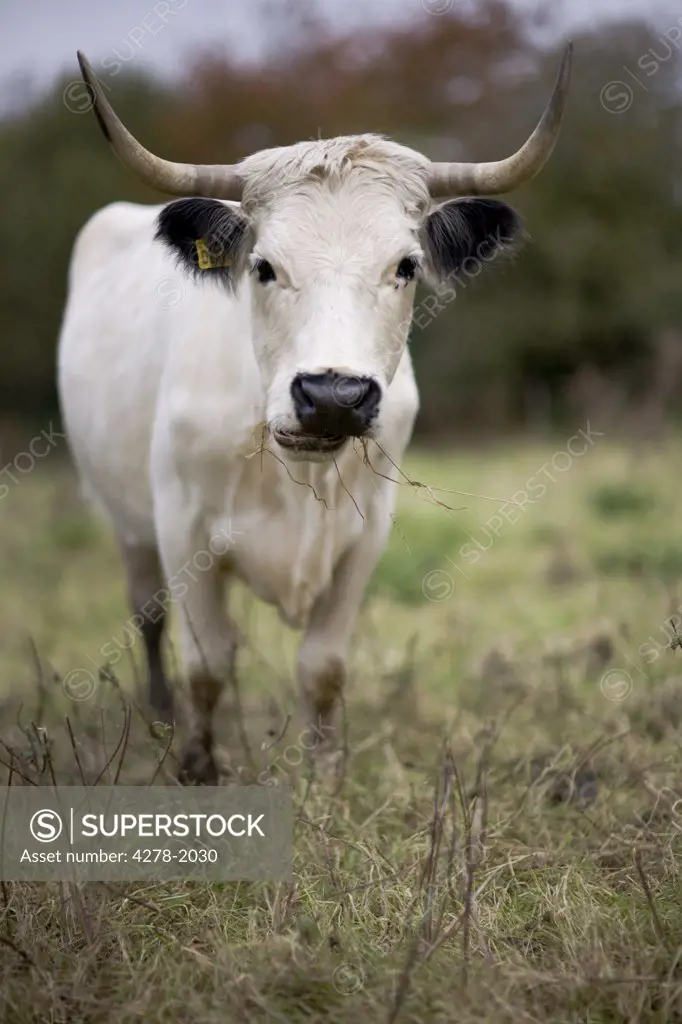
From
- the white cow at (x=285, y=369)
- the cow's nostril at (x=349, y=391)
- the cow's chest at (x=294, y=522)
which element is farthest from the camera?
the cow's chest at (x=294, y=522)

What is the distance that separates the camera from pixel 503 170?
3557mm

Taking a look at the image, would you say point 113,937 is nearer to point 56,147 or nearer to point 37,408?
point 37,408

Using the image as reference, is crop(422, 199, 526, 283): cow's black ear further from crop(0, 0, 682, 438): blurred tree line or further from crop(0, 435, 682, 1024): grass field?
crop(0, 0, 682, 438): blurred tree line

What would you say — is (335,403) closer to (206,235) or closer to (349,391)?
(349,391)

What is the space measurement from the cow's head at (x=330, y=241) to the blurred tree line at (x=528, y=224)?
444 inches

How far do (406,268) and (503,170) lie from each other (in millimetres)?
472

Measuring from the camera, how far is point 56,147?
20156mm

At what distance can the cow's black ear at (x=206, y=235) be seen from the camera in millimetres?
3590

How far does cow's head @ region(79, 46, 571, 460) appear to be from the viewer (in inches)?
122

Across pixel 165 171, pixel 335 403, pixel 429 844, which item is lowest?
pixel 429 844

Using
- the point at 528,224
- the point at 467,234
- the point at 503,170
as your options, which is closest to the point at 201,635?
the point at 467,234

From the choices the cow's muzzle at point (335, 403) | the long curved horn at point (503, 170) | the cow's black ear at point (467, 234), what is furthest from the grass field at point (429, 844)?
the long curved horn at point (503, 170)

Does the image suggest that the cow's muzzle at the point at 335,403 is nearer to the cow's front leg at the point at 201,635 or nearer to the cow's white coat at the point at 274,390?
the cow's white coat at the point at 274,390

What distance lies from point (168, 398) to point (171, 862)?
166cm
